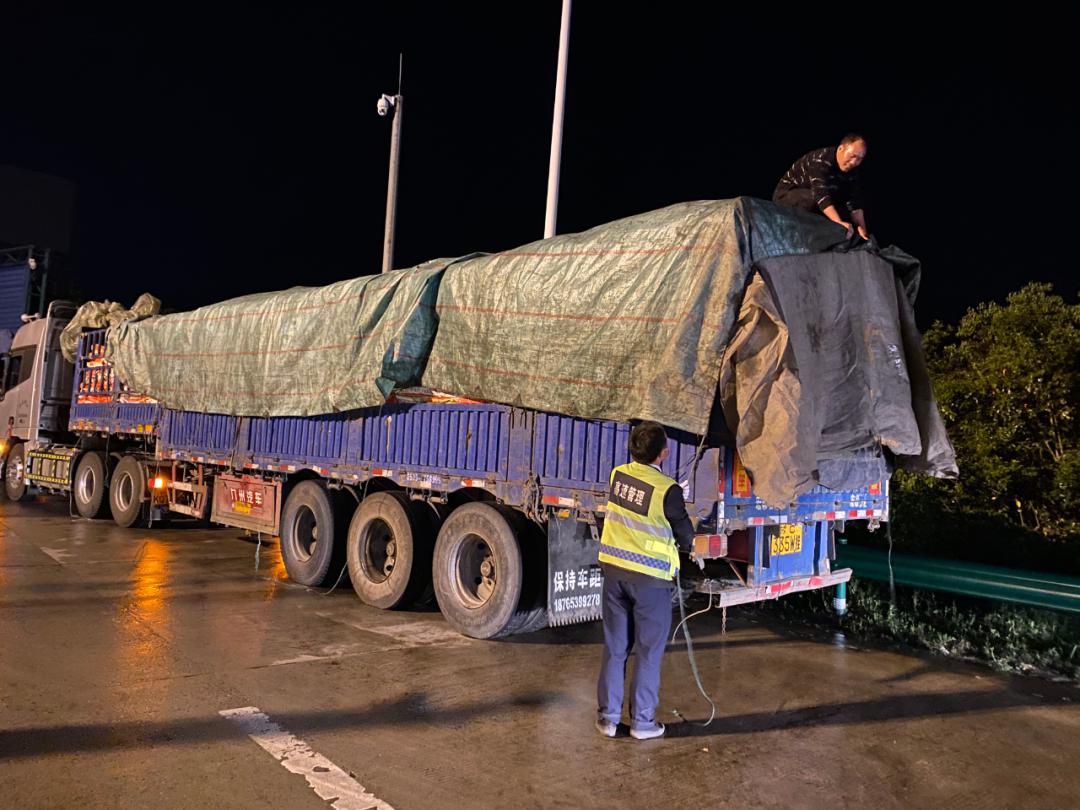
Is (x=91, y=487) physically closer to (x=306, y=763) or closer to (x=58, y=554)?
(x=58, y=554)

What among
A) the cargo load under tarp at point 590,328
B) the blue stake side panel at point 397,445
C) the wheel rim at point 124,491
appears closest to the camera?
the cargo load under tarp at point 590,328

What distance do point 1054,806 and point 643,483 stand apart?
2.56 m

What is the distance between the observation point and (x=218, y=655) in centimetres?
593

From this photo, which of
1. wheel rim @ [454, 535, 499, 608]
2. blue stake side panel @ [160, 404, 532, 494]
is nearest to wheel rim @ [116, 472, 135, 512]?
blue stake side panel @ [160, 404, 532, 494]

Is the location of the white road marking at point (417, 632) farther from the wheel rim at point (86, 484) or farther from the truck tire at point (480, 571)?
the wheel rim at point (86, 484)

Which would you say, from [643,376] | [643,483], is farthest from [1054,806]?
[643,376]

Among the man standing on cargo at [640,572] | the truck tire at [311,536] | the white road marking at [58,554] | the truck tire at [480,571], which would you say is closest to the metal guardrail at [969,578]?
the truck tire at [480,571]

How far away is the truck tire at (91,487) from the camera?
516 inches

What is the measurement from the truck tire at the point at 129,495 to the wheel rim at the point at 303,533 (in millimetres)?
4638

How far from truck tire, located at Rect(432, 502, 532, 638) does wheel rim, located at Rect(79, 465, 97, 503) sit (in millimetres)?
9283

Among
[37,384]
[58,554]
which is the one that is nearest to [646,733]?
[58,554]

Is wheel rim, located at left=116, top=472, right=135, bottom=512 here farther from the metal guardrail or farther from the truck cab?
the metal guardrail

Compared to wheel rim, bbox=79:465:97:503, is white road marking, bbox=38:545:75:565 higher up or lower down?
lower down

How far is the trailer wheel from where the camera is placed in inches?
618
